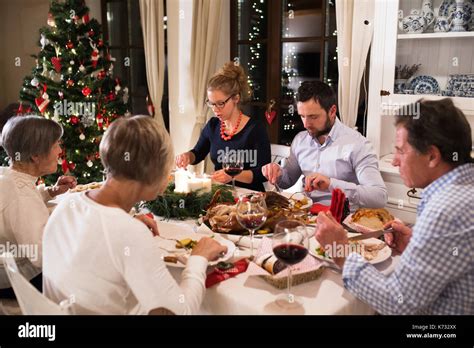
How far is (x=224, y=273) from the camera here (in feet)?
4.50

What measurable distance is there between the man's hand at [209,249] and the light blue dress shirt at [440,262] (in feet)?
1.51

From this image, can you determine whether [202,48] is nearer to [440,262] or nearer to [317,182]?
[317,182]

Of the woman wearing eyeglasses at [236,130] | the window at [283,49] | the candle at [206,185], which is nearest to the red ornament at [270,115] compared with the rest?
the window at [283,49]

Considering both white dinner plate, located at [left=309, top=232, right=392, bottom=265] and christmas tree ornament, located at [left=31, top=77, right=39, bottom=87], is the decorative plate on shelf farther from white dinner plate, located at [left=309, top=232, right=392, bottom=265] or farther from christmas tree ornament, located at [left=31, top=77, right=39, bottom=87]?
christmas tree ornament, located at [left=31, top=77, right=39, bottom=87]

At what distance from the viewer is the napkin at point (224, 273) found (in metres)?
1.34

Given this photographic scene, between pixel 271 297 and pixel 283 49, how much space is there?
285cm

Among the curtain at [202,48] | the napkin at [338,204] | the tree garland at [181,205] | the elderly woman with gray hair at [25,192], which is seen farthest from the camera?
the curtain at [202,48]

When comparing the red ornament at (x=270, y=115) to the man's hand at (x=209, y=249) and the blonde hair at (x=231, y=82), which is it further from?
the man's hand at (x=209, y=249)

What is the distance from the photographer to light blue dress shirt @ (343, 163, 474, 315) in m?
1.05

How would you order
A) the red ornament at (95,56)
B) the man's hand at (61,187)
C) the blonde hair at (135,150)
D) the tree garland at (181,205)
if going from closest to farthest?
the blonde hair at (135,150) → the tree garland at (181,205) → the man's hand at (61,187) → the red ornament at (95,56)

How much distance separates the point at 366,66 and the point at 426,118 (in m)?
2.11

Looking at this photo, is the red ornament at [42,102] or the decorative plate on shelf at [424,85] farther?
the red ornament at [42,102]
